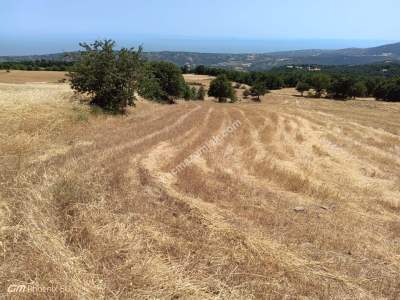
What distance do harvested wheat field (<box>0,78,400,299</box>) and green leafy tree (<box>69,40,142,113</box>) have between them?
9.10 meters

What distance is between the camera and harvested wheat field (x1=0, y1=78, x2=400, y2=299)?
17.0ft

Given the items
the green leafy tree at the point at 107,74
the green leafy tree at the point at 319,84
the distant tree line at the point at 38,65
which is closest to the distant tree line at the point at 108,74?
the green leafy tree at the point at 107,74

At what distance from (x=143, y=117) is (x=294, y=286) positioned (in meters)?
19.1

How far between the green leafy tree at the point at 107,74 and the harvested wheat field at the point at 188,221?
9.10 meters

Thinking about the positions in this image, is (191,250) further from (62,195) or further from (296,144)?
(296,144)

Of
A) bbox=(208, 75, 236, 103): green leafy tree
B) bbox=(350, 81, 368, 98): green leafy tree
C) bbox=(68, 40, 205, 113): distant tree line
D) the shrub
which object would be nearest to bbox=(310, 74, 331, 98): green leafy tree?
bbox=(350, 81, 368, 98): green leafy tree

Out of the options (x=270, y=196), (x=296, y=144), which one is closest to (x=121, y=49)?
(x=296, y=144)

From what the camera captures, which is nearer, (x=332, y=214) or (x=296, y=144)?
(x=332, y=214)

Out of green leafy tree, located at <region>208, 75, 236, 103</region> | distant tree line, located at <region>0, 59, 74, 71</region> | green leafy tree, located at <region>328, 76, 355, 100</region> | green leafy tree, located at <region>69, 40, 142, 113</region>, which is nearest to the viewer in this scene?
green leafy tree, located at <region>69, 40, 142, 113</region>

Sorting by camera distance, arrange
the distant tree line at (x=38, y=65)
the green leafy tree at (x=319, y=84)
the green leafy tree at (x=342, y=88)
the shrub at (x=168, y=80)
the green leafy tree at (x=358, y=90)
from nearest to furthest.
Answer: the shrub at (x=168, y=80), the green leafy tree at (x=358, y=90), the green leafy tree at (x=342, y=88), the green leafy tree at (x=319, y=84), the distant tree line at (x=38, y=65)

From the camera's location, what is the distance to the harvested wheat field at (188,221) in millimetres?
5172

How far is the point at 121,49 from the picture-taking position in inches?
989

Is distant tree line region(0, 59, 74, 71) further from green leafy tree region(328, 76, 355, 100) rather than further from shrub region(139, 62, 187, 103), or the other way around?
green leafy tree region(328, 76, 355, 100)

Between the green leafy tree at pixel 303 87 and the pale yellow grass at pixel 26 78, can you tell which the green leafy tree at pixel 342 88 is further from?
the pale yellow grass at pixel 26 78
